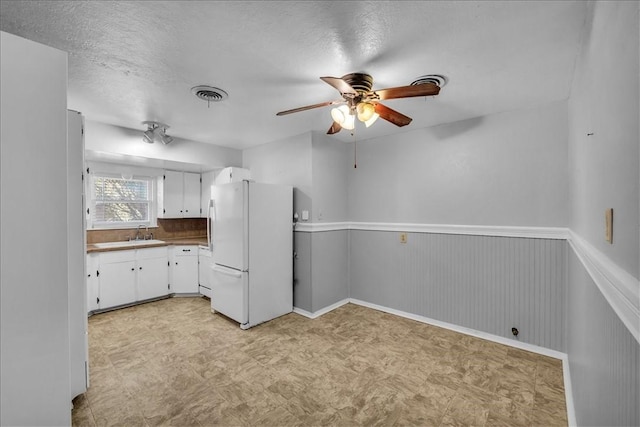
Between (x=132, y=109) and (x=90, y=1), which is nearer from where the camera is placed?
(x=90, y=1)

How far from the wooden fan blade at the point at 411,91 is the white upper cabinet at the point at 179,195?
3.94m

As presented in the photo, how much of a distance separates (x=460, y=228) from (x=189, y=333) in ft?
10.9

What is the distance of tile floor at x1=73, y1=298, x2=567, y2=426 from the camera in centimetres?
196

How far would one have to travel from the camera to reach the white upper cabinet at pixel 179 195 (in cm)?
464

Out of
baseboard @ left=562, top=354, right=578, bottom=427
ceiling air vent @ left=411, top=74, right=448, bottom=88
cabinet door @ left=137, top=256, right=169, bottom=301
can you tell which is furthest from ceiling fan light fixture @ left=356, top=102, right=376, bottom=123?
cabinet door @ left=137, top=256, right=169, bottom=301

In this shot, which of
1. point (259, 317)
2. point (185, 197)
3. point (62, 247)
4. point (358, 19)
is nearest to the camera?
point (62, 247)

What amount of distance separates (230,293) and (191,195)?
2.20m

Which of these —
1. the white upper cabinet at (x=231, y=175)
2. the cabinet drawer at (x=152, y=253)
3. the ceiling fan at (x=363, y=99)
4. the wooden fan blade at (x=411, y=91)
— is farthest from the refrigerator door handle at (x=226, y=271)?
the wooden fan blade at (x=411, y=91)

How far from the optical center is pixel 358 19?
157 centimetres

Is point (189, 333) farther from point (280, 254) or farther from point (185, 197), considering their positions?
point (185, 197)

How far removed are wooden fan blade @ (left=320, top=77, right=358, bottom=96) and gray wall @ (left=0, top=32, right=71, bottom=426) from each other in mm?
1276

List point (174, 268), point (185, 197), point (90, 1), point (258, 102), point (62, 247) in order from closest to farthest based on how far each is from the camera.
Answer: point (62, 247) → point (90, 1) → point (258, 102) → point (174, 268) → point (185, 197)

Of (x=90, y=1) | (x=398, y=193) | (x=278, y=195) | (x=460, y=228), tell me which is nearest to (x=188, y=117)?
(x=278, y=195)

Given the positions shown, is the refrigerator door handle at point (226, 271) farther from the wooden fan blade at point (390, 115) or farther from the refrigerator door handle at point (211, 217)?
the wooden fan blade at point (390, 115)
